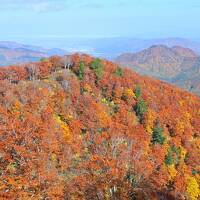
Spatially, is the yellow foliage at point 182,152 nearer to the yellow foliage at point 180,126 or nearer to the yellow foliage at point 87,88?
the yellow foliage at point 180,126

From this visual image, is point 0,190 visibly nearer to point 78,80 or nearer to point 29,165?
point 29,165

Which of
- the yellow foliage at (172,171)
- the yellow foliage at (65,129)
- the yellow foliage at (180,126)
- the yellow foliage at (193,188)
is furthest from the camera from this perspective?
the yellow foliage at (180,126)

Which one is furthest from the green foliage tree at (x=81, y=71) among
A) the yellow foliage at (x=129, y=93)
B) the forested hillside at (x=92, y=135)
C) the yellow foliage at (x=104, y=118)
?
the yellow foliage at (x=104, y=118)

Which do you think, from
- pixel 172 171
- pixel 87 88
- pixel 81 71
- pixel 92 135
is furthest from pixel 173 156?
pixel 81 71

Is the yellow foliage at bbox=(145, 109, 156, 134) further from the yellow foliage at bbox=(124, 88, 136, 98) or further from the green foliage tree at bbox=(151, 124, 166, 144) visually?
the yellow foliage at bbox=(124, 88, 136, 98)

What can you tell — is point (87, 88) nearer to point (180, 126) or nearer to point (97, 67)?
point (97, 67)

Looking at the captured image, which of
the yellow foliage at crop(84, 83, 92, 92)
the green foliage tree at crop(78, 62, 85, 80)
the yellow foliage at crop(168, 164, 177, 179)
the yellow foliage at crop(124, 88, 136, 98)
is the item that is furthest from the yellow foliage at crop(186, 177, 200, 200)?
the green foliage tree at crop(78, 62, 85, 80)

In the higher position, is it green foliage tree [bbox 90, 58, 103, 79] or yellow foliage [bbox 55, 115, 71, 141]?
green foliage tree [bbox 90, 58, 103, 79]

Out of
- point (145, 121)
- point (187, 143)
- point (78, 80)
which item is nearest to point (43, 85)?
point (78, 80)
